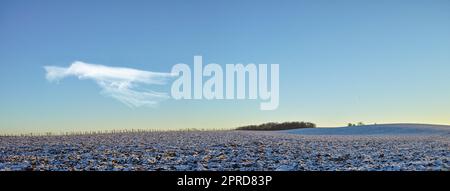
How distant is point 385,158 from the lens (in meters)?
20.2
